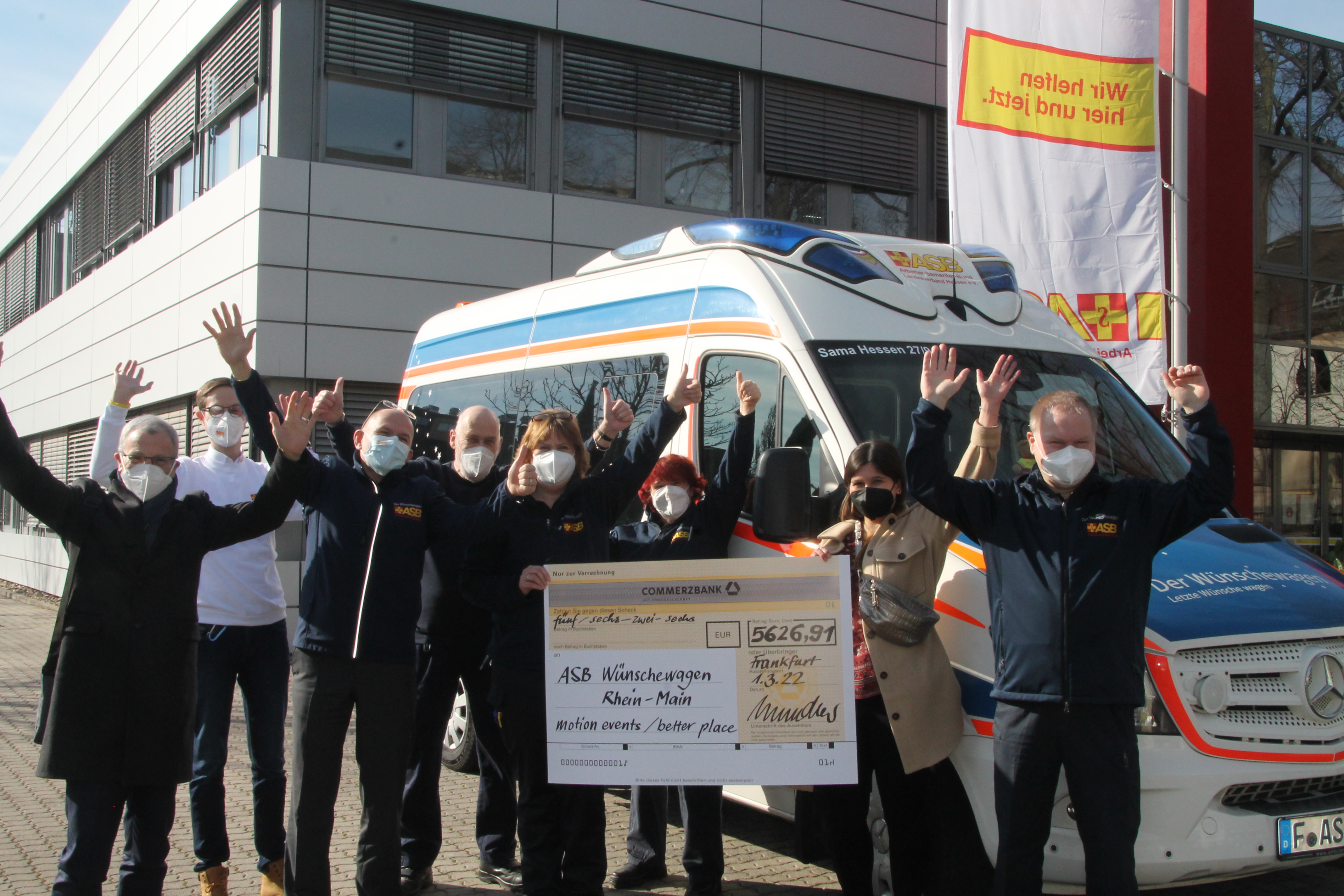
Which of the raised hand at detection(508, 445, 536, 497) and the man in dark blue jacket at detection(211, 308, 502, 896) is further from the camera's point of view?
the raised hand at detection(508, 445, 536, 497)

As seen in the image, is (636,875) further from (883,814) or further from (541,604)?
(541,604)

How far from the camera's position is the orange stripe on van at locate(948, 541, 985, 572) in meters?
4.11

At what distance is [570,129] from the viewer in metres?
14.1

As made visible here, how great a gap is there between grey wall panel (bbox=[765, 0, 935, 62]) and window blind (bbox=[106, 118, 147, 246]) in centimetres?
926

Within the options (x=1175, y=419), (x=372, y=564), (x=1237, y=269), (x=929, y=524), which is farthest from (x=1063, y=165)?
(x=372, y=564)

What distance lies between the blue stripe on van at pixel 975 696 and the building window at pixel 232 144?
11.2 metres

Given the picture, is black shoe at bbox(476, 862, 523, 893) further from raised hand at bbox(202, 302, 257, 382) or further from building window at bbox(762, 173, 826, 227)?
building window at bbox(762, 173, 826, 227)

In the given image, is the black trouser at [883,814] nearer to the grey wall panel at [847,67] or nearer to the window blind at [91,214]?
the grey wall panel at [847,67]

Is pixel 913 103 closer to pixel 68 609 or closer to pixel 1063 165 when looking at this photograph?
pixel 1063 165

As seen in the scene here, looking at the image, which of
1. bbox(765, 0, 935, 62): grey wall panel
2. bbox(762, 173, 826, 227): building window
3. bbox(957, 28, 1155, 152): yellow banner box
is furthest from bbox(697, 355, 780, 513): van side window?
bbox(765, 0, 935, 62): grey wall panel

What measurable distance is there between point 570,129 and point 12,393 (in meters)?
16.5

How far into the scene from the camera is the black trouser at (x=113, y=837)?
364 cm

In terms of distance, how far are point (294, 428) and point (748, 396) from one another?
5.71ft

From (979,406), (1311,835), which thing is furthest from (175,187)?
(1311,835)
